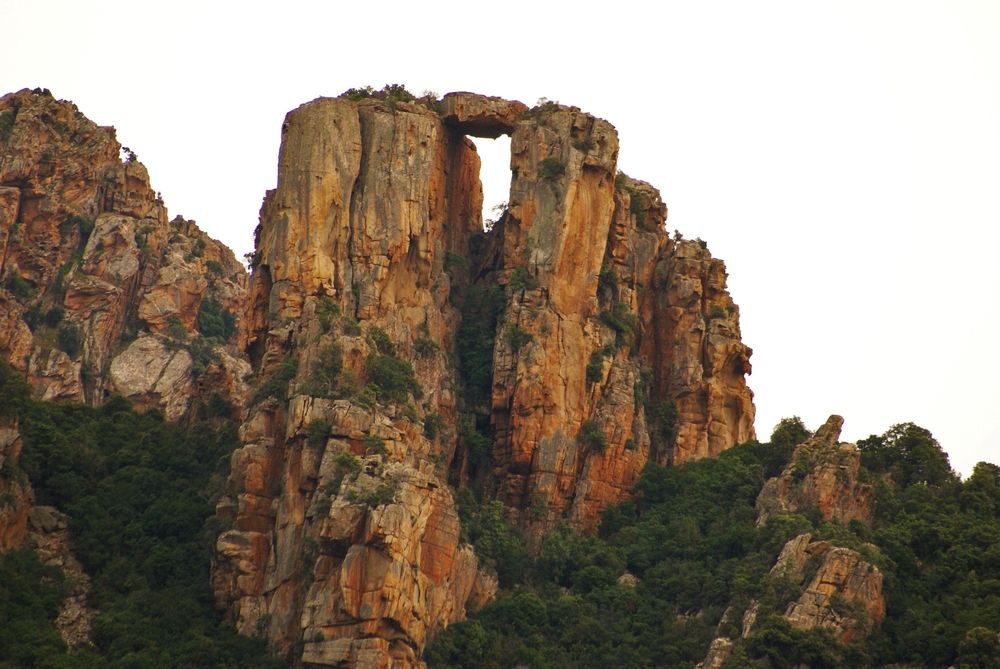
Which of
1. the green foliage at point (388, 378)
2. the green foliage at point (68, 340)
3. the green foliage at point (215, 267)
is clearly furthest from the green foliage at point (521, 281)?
the green foliage at point (215, 267)

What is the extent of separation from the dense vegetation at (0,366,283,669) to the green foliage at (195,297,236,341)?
96.8ft

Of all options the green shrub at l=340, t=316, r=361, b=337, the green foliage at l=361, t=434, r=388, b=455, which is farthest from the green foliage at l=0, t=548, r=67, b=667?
the green shrub at l=340, t=316, r=361, b=337

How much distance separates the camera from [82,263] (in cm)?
14300

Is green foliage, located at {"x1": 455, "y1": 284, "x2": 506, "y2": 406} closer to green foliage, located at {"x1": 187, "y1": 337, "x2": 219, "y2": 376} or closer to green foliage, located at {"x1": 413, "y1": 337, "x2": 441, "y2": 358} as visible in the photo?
green foliage, located at {"x1": 413, "y1": 337, "x2": 441, "y2": 358}

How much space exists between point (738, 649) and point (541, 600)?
11.4 meters

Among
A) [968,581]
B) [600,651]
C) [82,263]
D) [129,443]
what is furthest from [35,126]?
[968,581]

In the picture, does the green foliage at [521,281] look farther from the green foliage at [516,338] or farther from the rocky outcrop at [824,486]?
the rocky outcrop at [824,486]

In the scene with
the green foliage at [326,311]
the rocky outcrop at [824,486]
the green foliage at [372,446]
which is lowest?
the green foliage at [372,446]

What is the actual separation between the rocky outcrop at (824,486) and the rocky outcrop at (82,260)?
1657 inches

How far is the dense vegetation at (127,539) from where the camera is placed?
99938 mm

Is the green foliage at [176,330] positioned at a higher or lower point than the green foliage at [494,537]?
higher

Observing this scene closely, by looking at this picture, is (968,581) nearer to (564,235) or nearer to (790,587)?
(790,587)

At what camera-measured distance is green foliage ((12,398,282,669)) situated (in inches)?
3935

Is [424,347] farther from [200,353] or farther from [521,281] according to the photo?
[200,353]
